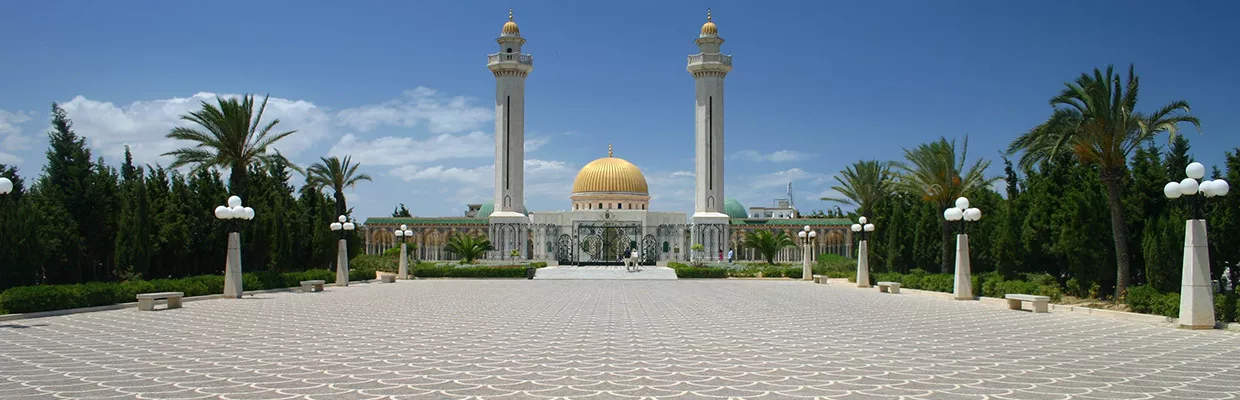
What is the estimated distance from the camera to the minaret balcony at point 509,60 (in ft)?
181

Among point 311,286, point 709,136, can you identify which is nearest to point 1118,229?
point 311,286

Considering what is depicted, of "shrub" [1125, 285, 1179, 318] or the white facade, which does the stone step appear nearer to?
the white facade

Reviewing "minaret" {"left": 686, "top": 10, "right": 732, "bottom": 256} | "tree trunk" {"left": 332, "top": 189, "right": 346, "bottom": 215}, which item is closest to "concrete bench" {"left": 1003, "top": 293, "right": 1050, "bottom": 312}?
"tree trunk" {"left": 332, "top": 189, "right": 346, "bottom": 215}

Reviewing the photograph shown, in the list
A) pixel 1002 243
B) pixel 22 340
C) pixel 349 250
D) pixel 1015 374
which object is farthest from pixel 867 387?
pixel 349 250

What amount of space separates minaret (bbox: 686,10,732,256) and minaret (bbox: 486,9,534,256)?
1022cm

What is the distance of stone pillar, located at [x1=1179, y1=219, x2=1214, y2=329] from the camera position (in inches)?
487

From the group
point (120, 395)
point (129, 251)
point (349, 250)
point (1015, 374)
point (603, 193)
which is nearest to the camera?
point (120, 395)

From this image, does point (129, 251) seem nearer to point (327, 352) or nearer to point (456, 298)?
point (456, 298)

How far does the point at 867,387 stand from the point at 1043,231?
15.0m

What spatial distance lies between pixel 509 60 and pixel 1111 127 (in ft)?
140

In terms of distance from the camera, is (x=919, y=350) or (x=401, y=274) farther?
(x=401, y=274)

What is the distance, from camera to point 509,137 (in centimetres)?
5553

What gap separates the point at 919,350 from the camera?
387 inches

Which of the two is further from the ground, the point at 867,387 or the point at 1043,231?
the point at 1043,231
